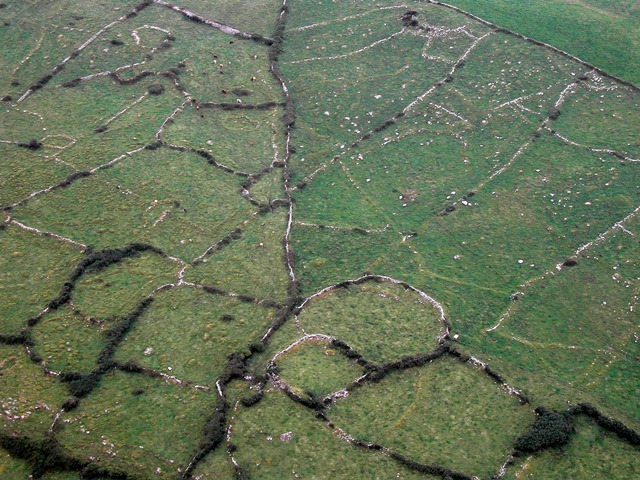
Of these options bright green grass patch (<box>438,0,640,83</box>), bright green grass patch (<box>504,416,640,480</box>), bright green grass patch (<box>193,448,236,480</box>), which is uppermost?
bright green grass patch (<box>438,0,640,83</box>)

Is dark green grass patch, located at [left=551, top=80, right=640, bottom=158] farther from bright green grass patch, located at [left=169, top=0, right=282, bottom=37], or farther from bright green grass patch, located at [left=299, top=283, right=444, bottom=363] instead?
bright green grass patch, located at [left=169, top=0, right=282, bottom=37]

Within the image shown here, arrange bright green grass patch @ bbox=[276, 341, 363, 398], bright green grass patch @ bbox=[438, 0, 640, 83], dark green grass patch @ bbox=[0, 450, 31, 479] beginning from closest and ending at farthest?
dark green grass patch @ bbox=[0, 450, 31, 479] < bright green grass patch @ bbox=[276, 341, 363, 398] < bright green grass patch @ bbox=[438, 0, 640, 83]

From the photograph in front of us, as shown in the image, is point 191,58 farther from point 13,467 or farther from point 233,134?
point 13,467

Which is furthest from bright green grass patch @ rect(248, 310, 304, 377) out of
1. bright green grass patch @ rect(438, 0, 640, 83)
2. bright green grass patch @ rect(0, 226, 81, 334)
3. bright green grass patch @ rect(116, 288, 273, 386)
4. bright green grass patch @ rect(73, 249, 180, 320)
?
bright green grass patch @ rect(438, 0, 640, 83)

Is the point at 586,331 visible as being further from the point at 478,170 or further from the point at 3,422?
the point at 3,422

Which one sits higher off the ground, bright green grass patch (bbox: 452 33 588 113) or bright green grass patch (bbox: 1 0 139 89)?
bright green grass patch (bbox: 452 33 588 113)

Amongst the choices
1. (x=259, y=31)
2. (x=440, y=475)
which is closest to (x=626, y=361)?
(x=440, y=475)

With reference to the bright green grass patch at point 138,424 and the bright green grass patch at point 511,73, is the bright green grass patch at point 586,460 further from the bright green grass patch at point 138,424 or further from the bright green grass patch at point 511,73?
the bright green grass patch at point 511,73
